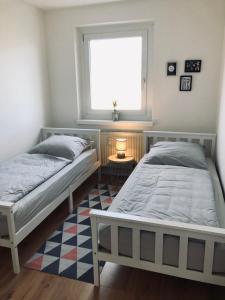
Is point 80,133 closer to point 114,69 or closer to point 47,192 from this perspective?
point 114,69

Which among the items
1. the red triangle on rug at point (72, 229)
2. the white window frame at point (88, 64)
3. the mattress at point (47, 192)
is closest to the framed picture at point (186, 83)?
the white window frame at point (88, 64)

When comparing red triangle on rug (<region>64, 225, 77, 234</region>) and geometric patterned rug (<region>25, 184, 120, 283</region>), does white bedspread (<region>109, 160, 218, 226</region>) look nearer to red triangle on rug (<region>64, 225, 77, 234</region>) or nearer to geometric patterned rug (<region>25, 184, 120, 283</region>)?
geometric patterned rug (<region>25, 184, 120, 283</region>)

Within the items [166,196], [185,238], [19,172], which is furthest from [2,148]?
[185,238]

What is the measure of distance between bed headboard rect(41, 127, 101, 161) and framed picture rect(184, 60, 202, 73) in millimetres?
1455

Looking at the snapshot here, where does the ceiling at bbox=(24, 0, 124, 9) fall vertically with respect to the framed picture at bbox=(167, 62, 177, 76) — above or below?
above

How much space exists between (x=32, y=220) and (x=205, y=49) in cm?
281

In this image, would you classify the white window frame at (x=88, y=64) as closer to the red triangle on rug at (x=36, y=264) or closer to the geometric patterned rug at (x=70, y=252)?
the geometric patterned rug at (x=70, y=252)

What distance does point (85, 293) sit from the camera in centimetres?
183

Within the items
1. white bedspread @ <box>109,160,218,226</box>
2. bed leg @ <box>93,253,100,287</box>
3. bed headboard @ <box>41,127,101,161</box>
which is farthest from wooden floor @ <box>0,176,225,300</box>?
bed headboard @ <box>41,127,101,161</box>

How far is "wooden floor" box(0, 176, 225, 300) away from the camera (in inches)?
71.0

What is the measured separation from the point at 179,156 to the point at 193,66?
48.4 inches

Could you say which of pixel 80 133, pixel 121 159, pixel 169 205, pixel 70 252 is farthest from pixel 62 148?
pixel 169 205

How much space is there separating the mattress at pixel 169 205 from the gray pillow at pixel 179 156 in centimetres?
13

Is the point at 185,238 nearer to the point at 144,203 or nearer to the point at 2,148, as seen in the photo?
the point at 144,203
